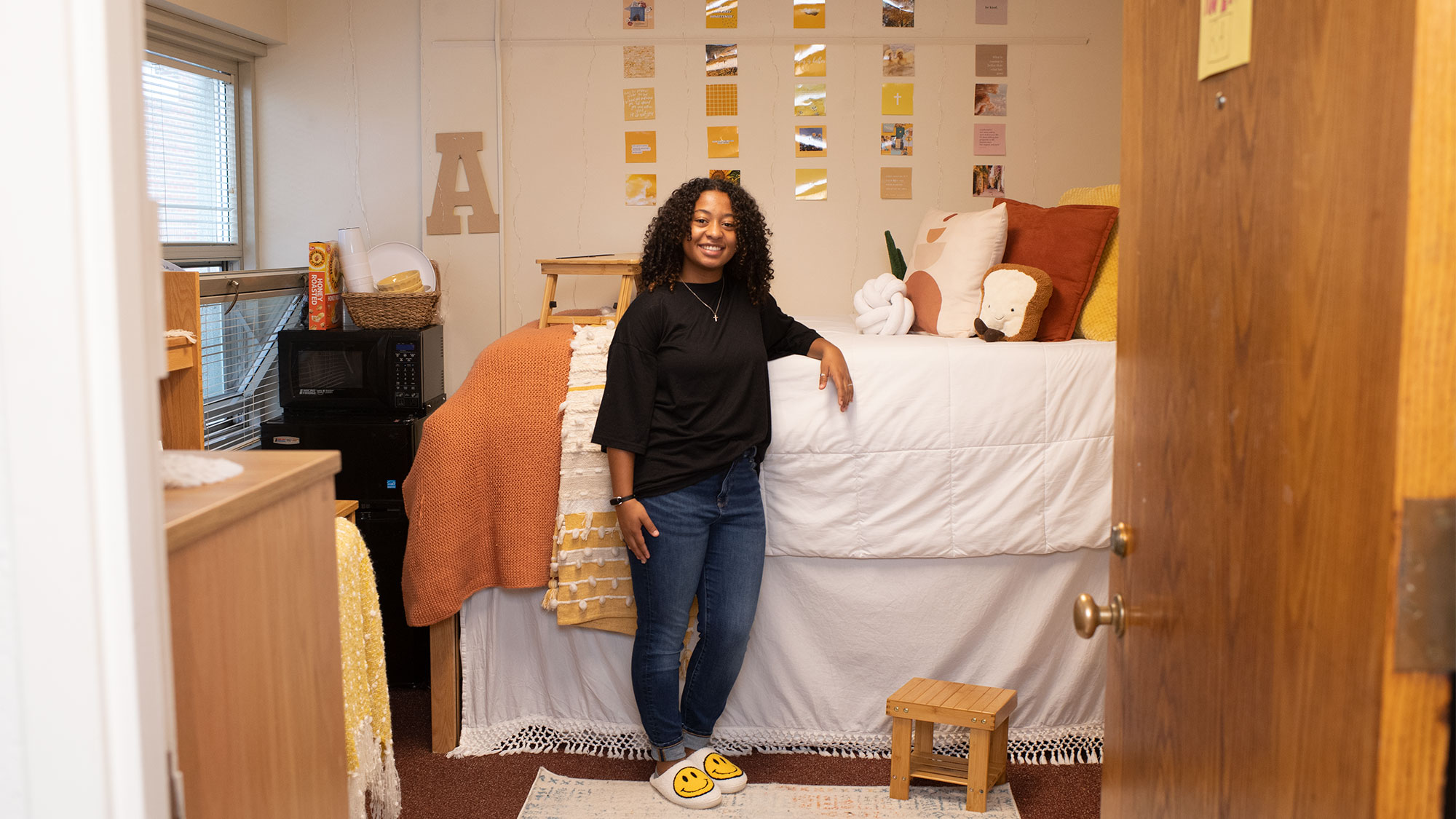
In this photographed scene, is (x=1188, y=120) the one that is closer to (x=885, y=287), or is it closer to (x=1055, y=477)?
(x=1055, y=477)

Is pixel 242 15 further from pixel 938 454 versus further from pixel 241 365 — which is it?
pixel 938 454

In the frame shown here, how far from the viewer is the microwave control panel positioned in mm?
3053

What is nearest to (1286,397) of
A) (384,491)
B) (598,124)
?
(384,491)

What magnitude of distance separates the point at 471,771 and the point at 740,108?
2253 millimetres

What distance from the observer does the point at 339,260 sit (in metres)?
3.40

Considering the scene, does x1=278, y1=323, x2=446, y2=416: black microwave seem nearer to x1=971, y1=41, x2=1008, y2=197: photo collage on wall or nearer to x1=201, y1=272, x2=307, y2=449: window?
x1=201, y1=272, x2=307, y2=449: window

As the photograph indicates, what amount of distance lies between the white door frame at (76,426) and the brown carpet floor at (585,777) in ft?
5.94

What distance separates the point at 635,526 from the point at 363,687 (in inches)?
32.8

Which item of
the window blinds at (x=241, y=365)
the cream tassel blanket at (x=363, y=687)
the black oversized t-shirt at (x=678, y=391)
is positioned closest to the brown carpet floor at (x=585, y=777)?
the cream tassel blanket at (x=363, y=687)

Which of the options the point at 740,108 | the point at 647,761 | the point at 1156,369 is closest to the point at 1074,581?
the point at 647,761

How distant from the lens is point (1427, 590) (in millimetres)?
580

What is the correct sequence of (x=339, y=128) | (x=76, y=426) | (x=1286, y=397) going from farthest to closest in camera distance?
1. (x=339, y=128)
2. (x=1286, y=397)
3. (x=76, y=426)

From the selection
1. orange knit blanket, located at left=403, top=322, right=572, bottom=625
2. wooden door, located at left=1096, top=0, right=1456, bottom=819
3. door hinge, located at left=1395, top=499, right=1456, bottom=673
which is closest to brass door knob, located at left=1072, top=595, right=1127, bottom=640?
wooden door, located at left=1096, top=0, right=1456, bottom=819

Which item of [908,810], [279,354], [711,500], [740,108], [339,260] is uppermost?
[740,108]
